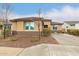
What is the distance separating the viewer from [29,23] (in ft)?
29.2

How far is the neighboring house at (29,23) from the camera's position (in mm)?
8312

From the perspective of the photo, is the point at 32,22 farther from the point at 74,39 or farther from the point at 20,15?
the point at 74,39

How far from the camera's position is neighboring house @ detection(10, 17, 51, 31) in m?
8.31

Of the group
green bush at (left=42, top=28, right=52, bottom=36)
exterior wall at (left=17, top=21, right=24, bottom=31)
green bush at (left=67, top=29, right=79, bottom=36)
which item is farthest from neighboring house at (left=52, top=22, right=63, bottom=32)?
exterior wall at (left=17, top=21, right=24, bottom=31)

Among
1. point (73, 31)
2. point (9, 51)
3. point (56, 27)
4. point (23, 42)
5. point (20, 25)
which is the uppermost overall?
point (20, 25)

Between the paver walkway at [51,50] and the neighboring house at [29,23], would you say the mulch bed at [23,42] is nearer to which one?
the paver walkway at [51,50]

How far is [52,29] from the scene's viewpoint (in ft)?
27.3

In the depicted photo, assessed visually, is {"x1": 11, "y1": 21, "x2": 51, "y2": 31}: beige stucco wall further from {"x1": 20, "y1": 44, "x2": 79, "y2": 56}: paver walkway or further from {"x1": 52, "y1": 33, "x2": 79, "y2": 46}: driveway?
{"x1": 20, "y1": 44, "x2": 79, "y2": 56}: paver walkway

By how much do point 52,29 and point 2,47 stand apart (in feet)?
7.04

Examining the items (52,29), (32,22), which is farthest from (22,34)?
(52,29)

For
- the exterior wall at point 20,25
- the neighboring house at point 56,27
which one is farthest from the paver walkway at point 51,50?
the exterior wall at point 20,25

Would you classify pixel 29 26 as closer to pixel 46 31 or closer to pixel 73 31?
pixel 46 31

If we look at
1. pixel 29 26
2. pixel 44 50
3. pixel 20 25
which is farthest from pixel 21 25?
pixel 44 50

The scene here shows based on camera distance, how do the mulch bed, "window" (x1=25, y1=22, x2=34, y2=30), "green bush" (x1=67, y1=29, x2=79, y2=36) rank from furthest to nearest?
"window" (x1=25, y1=22, x2=34, y2=30)
"green bush" (x1=67, y1=29, x2=79, y2=36)
the mulch bed
